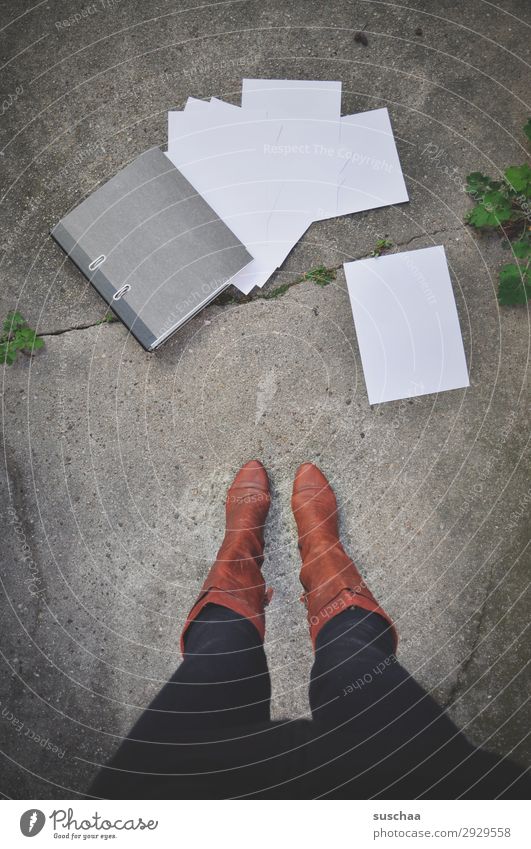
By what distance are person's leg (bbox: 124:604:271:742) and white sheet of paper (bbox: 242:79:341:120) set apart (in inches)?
78.8

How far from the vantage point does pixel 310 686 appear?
221cm

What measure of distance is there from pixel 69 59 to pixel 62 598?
2.25 meters

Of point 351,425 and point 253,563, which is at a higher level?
point 351,425

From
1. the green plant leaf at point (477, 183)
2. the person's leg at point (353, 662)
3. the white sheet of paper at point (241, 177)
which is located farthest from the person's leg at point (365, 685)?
the green plant leaf at point (477, 183)

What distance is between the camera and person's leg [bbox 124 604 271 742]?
2037mm

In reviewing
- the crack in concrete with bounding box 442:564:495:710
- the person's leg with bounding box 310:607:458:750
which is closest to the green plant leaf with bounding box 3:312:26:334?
the person's leg with bounding box 310:607:458:750

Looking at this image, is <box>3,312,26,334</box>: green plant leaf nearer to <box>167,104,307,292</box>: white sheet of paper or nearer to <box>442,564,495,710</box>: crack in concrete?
<box>167,104,307,292</box>: white sheet of paper

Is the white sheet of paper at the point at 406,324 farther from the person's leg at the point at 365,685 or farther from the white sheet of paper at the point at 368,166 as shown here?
the person's leg at the point at 365,685

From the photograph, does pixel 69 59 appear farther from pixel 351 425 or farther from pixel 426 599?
pixel 426 599

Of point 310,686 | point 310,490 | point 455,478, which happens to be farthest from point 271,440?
point 310,686

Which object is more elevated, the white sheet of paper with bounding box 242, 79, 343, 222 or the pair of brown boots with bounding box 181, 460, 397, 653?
the white sheet of paper with bounding box 242, 79, 343, 222

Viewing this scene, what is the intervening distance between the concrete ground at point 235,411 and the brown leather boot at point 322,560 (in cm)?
10

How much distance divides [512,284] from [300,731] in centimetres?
191

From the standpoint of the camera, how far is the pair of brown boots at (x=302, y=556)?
7.15 feet
